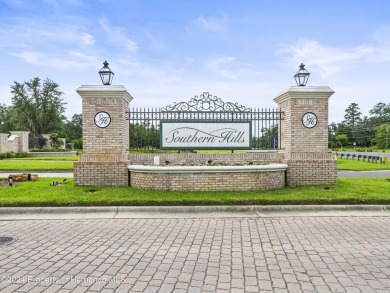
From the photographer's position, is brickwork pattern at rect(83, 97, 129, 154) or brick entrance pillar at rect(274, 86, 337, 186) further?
brick entrance pillar at rect(274, 86, 337, 186)

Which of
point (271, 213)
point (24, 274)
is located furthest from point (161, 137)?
point (24, 274)

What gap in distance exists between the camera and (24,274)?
4.03m

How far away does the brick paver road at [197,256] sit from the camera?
3750 millimetres

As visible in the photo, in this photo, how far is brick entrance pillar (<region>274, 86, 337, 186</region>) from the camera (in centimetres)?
1010

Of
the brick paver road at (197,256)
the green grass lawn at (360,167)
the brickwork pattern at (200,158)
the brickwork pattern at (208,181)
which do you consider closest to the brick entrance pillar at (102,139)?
the brickwork pattern at (200,158)

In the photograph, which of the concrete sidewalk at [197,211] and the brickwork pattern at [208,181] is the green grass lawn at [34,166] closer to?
the brickwork pattern at [208,181]

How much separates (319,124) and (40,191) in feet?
27.2

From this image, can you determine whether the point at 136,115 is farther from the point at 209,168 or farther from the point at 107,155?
the point at 209,168

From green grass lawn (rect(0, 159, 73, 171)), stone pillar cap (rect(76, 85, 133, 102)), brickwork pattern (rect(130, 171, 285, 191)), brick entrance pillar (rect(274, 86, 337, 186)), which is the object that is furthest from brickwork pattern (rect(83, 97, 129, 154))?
green grass lawn (rect(0, 159, 73, 171))

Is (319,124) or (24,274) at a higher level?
(319,124)

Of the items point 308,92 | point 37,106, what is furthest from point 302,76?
point 37,106

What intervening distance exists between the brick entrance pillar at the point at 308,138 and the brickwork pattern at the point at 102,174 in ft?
16.1

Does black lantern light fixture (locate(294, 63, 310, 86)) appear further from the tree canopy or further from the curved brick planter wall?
the tree canopy

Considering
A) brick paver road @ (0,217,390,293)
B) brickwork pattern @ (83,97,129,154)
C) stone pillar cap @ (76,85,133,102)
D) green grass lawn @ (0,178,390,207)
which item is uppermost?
stone pillar cap @ (76,85,133,102)
